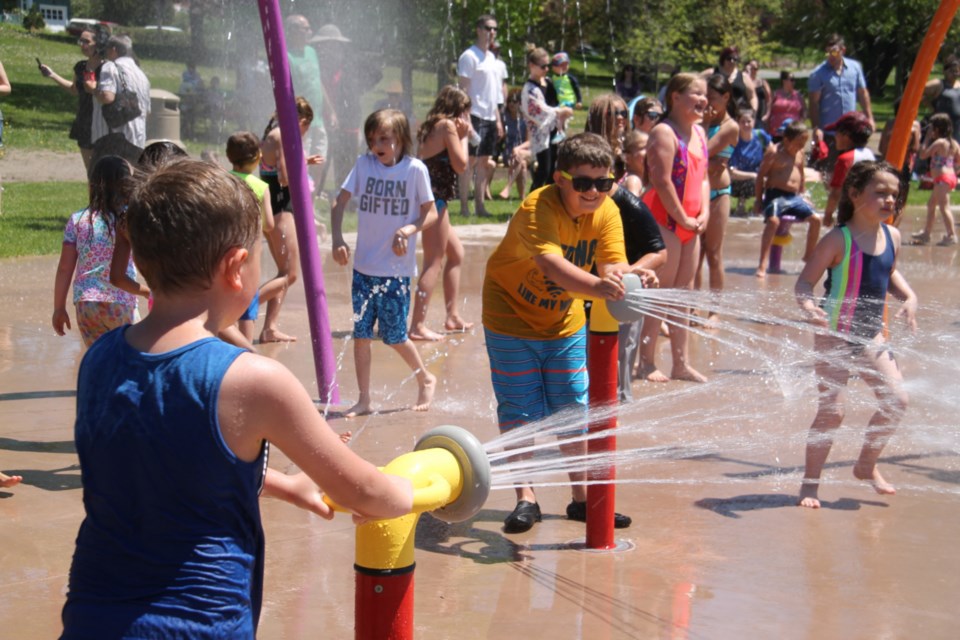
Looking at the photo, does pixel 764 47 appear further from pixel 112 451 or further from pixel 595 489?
pixel 112 451

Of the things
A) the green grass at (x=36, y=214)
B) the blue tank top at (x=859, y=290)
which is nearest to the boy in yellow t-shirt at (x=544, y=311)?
the blue tank top at (x=859, y=290)

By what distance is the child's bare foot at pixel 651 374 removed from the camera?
24.0 ft

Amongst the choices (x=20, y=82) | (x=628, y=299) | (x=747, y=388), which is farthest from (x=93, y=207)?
(x=20, y=82)

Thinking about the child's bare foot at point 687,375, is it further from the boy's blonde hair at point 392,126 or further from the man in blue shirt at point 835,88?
the man in blue shirt at point 835,88

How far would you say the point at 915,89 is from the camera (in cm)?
679

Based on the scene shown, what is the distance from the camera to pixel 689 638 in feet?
12.3

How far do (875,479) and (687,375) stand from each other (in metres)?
2.12

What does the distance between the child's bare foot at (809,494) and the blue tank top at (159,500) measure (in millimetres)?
3556

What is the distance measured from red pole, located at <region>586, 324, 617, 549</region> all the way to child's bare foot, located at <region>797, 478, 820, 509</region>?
3.54ft

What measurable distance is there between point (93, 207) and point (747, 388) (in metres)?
3.96

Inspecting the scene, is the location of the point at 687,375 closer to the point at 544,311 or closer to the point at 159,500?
the point at 544,311

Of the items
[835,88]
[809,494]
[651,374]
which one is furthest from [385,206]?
[835,88]

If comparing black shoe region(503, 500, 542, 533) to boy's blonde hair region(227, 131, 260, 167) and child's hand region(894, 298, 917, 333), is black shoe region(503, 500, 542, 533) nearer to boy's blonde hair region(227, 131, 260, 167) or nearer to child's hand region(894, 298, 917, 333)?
child's hand region(894, 298, 917, 333)

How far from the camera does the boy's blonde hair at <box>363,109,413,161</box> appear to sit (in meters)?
6.53
